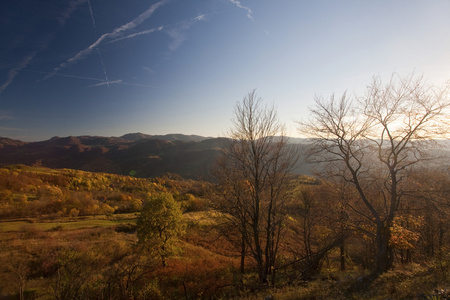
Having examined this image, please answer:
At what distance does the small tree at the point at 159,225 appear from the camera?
1567 centimetres

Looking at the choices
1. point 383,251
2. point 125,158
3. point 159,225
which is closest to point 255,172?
point 383,251

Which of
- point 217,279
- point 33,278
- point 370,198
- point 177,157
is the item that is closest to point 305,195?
point 370,198

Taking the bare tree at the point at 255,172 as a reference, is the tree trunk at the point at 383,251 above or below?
below

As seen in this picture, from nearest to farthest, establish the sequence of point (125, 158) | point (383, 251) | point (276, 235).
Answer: point (383, 251), point (276, 235), point (125, 158)

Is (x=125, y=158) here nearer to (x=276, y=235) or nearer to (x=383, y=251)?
(x=276, y=235)

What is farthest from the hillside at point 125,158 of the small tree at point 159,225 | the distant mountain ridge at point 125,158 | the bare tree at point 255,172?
the bare tree at point 255,172

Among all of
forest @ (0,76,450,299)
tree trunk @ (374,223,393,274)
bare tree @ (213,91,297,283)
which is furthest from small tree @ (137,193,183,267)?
tree trunk @ (374,223,393,274)

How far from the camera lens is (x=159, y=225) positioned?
16.1m

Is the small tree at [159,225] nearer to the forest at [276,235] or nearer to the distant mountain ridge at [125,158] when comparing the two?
the forest at [276,235]

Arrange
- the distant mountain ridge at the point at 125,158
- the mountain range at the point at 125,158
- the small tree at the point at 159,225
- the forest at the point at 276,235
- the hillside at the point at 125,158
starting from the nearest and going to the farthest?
the forest at the point at 276,235 → the small tree at the point at 159,225 → the mountain range at the point at 125,158 → the hillside at the point at 125,158 → the distant mountain ridge at the point at 125,158

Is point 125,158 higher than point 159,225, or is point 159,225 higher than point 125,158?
point 159,225

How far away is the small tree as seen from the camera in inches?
617

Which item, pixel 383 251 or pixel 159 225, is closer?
pixel 383 251

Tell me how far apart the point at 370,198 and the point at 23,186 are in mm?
59138
